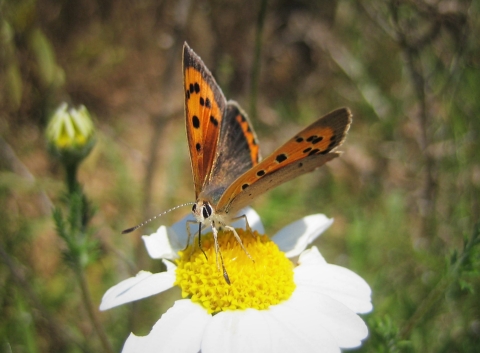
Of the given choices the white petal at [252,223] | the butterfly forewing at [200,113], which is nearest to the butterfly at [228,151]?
the butterfly forewing at [200,113]

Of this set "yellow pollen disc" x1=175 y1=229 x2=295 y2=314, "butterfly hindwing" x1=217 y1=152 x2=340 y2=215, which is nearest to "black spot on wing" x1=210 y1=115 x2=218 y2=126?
"butterfly hindwing" x1=217 y1=152 x2=340 y2=215

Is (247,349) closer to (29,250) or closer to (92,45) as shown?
(29,250)

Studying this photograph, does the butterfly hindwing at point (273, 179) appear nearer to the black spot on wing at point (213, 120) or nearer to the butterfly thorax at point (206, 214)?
the butterfly thorax at point (206, 214)

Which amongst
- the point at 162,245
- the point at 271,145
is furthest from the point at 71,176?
the point at 271,145

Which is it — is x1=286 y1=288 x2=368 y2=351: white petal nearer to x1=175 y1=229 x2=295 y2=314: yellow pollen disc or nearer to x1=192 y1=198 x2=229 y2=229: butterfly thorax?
x1=175 y1=229 x2=295 y2=314: yellow pollen disc

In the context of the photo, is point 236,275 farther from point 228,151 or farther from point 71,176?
point 71,176
